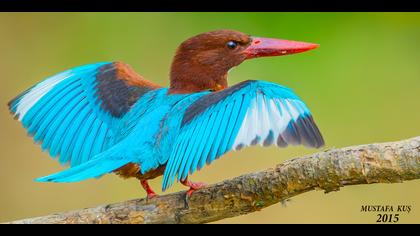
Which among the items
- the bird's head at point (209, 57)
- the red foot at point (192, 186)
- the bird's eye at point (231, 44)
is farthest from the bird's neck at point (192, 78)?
the red foot at point (192, 186)

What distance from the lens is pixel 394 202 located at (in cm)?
475

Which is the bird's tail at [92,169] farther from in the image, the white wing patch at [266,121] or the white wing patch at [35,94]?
the white wing patch at [35,94]

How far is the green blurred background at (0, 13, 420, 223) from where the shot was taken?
5.38 meters

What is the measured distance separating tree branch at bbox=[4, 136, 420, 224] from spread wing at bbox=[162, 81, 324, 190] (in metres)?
0.11

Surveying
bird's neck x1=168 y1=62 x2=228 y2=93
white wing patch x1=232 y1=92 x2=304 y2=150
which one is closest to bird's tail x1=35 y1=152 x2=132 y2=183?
white wing patch x1=232 y1=92 x2=304 y2=150

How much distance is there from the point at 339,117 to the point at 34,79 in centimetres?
240

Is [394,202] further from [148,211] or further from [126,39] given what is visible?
[126,39]

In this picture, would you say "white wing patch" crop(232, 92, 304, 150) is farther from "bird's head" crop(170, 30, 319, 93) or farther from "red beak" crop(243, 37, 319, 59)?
"red beak" crop(243, 37, 319, 59)

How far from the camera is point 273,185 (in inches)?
124

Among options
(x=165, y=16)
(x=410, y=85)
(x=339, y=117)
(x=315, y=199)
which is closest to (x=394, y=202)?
(x=315, y=199)

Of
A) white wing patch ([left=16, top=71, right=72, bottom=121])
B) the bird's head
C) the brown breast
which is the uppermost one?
the bird's head

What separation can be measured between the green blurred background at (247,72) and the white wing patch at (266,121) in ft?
5.62

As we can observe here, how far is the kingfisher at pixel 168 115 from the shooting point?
317 centimetres

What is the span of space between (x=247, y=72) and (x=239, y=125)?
301 cm
